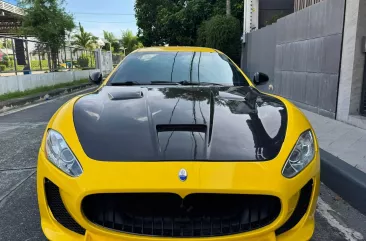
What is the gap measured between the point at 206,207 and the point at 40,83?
41.3 feet

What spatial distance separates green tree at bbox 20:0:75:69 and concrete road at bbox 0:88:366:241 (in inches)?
434

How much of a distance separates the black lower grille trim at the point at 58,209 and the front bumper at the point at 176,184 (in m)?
0.03

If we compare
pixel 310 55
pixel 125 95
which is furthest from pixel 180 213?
pixel 310 55

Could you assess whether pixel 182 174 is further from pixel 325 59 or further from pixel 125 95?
pixel 325 59

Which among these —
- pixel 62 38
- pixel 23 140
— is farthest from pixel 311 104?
pixel 62 38

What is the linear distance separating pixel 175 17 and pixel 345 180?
1755 cm

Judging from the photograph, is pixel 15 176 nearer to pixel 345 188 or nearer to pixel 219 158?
pixel 219 158

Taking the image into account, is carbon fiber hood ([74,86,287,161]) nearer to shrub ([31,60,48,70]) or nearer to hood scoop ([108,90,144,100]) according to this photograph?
hood scoop ([108,90,144,100])

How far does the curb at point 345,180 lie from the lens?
306cm

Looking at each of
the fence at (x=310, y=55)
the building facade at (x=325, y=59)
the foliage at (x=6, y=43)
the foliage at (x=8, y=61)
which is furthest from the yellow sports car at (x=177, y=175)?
the foliage at (x=6, y=43)

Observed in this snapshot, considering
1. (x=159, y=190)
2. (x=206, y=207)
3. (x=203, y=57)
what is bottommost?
(x=206, y=207)

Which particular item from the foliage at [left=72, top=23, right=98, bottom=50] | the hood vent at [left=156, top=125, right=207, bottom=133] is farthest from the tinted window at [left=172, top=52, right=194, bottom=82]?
the foliage at [left=72, top=23, right=98, bottom=50]

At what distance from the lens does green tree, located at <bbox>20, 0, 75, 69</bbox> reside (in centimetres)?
1443

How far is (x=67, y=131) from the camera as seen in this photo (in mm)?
2037
